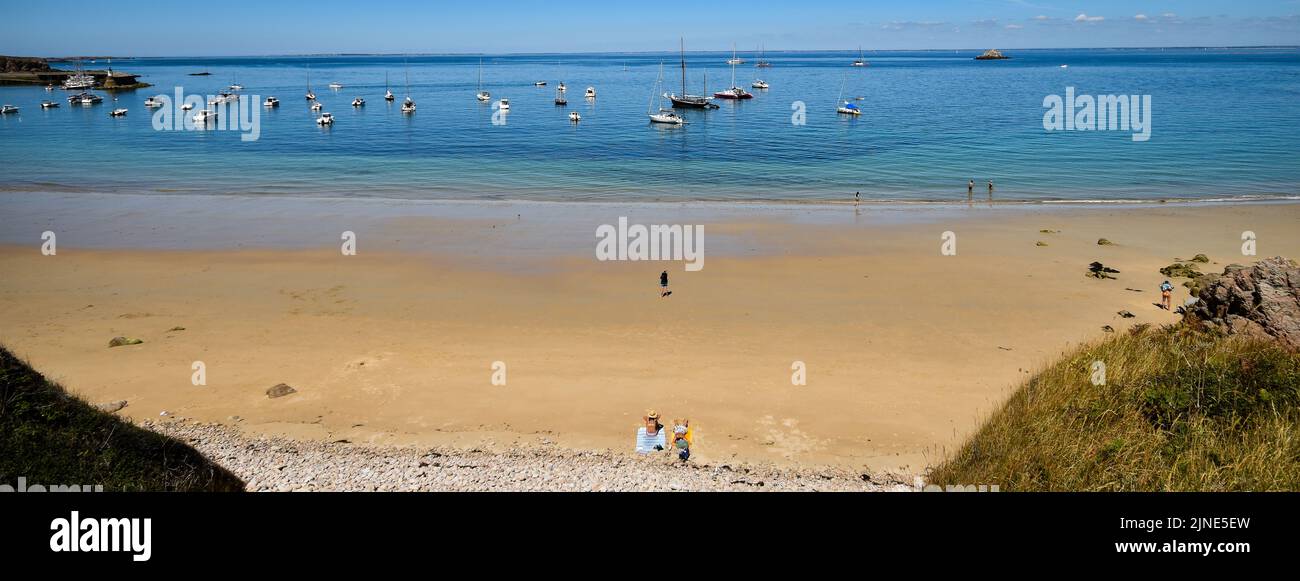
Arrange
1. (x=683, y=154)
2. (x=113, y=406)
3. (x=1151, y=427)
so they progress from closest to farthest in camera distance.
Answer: (x=1151, y=427) < (x=113, y=406) < (x=683, y=154)

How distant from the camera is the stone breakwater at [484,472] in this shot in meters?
10.4

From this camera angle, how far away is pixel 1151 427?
9.89 m

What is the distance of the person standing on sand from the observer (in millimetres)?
12523

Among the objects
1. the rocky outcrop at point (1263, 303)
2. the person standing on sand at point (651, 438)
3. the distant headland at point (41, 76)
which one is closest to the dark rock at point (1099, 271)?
the rocky outcrop at point (1263, 303)

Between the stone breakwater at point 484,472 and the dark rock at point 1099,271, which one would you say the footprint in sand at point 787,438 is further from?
the dark rock at point 1099,271

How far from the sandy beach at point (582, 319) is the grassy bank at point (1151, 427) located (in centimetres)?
240

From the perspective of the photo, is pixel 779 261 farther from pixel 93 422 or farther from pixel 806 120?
pixel 806 120

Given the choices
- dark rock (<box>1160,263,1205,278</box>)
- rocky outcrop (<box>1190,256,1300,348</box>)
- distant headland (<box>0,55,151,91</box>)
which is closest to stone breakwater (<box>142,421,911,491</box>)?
rocky outcrop (<box>1190,256,1300,348</box>)

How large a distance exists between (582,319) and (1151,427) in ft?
43.3

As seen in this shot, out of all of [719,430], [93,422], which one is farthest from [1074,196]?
[93,422]

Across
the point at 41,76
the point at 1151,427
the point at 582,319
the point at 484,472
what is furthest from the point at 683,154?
the point at 41,76

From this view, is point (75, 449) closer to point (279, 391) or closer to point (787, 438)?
point (279, 391)

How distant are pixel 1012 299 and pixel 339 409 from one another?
17.7 m

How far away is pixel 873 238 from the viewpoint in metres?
29.8
